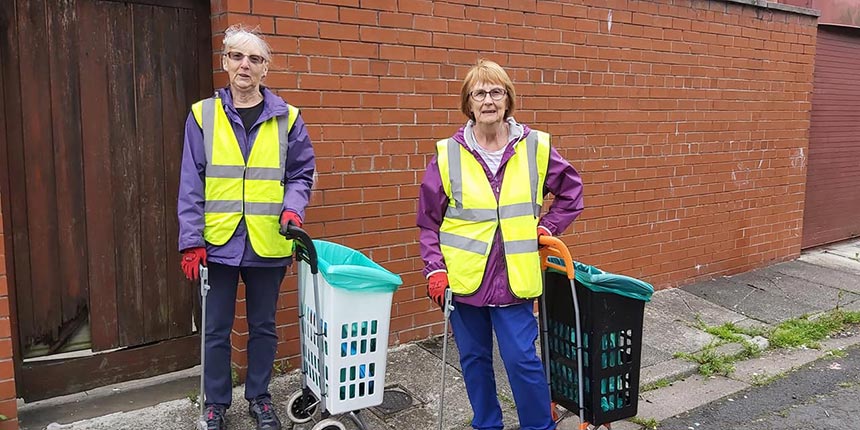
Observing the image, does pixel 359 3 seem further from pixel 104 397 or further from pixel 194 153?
pixel 104 397

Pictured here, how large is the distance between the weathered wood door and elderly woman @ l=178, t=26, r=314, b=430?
800 mm

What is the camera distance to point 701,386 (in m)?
4.64

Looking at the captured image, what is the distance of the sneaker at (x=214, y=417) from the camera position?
3473mm

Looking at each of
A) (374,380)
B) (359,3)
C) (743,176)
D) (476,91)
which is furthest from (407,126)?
(743,176)

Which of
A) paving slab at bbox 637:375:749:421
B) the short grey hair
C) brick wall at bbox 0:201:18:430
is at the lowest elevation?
paving slab at bbox 637:375:749:421

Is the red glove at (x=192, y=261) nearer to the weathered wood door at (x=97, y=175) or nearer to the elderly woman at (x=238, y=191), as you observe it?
the elderly woman at (x=238, y=191)

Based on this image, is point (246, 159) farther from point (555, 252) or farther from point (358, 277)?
point (555, 252)

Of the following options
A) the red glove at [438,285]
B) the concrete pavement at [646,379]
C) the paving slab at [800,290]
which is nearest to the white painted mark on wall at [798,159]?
the paving slab at [800,290]

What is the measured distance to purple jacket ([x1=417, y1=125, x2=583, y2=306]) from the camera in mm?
3215

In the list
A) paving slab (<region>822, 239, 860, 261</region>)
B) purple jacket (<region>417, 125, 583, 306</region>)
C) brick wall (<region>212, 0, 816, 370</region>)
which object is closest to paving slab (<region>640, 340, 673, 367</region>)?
brick wall (<region>212, 0, 816, 370</region>)

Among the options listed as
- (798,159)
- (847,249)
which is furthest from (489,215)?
(847,249)

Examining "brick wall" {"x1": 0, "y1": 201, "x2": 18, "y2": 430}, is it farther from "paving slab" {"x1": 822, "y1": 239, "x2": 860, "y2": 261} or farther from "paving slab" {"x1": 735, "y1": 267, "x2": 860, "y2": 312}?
"paving slab" {"x1": 822, "y1": 239, "x2": 860, "y2": 261}

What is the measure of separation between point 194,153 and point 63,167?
3.33 feet

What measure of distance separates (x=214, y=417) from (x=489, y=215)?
1687 millimetres
